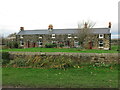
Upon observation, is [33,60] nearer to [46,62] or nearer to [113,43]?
[46,62]

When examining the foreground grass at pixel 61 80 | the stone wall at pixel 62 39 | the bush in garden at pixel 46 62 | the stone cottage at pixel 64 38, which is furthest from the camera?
the stone cottage at pixel 64 38

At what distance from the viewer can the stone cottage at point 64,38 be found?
28.4 metres

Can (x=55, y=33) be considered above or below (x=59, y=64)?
above

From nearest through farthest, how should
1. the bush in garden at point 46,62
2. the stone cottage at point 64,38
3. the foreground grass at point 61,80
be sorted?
the foreground grass at point 61,80 < the bush in garden at point 46,62 < the stone cottage at point 64,38

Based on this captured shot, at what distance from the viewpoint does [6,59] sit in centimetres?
1270

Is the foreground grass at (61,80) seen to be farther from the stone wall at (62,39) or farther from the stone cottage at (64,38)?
the stone cottage at (64,38)

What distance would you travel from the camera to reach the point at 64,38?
30703 mm

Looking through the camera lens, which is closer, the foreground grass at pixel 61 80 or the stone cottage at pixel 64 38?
the foreground grass at pixel 61 80

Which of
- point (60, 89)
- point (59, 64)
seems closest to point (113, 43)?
point (59, 64)

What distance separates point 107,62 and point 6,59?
919cm

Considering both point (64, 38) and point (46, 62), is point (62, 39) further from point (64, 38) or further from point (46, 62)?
point (46, 62)

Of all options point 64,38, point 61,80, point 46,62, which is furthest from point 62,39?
point 61,80

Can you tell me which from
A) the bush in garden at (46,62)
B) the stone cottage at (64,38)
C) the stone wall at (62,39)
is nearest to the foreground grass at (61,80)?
the bush in garden at (46,62)

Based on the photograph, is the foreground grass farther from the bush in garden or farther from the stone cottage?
the stone cottage
